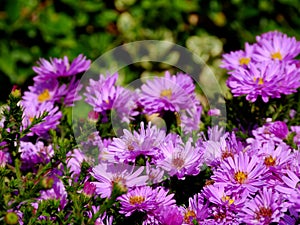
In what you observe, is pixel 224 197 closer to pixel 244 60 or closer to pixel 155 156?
pixel 155 156

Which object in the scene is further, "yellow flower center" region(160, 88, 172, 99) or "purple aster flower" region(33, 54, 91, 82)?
"purple aster flower" region(33, 54, 91, 82)

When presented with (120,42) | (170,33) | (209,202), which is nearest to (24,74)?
(120,42)

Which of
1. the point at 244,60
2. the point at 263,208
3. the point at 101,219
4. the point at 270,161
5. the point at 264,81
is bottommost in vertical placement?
the point at 101,219

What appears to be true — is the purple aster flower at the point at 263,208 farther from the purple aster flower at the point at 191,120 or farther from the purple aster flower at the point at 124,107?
the purple aster flower at the point at 124,107

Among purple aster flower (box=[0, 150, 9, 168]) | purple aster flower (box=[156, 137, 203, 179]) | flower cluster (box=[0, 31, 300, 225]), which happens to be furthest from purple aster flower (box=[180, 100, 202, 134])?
purple aster flower (box=[0, 150, 9, 168])

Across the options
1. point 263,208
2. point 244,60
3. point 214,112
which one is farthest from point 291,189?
point 244,60

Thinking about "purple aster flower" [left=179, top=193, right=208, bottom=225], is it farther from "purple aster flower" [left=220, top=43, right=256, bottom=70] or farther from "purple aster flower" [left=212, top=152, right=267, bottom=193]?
"purple aster flower" [left=220, top=43, right=256, bottom=70]
